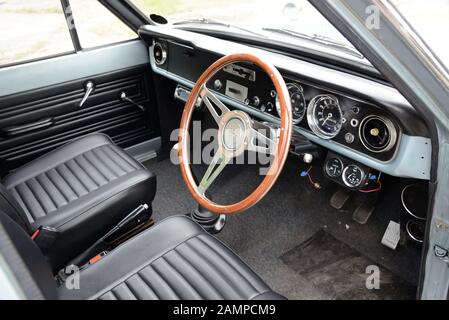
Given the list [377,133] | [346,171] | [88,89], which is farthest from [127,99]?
[377,133]

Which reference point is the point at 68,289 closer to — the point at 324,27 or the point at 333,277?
the point at 333,277

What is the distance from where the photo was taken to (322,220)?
7.22 ft

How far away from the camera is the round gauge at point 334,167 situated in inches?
69.2

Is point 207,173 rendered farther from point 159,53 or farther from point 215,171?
point 159,53

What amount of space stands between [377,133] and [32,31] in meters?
1.85

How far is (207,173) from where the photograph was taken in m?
1.47

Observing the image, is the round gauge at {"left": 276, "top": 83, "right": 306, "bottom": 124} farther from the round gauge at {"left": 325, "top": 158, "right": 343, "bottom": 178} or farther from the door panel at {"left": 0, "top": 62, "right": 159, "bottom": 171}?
the door panel at {"left": 0, "top": 62, "right": 159, "bottom": 171}

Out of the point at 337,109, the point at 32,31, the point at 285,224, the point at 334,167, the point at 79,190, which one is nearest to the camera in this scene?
the point at 337,109

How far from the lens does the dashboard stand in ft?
4.23

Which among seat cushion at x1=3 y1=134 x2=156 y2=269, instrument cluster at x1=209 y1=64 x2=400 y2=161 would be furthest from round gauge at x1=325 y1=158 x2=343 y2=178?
seat cushion at x1=3 y1=134 x2=156 y2=269

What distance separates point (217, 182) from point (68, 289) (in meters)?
1.42

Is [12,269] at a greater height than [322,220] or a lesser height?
greater

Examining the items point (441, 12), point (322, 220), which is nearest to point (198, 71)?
point (322, 220)
